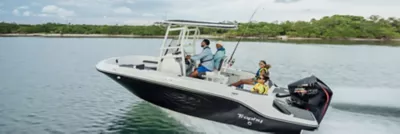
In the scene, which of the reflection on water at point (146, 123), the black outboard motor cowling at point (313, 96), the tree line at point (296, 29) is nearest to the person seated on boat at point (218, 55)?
the reflection on water at point (146, 123)

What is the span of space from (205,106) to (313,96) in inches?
81.0

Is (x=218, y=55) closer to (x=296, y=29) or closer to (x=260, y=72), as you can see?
(x=260, y=72)

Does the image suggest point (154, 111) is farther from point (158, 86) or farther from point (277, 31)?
point (277, 31)

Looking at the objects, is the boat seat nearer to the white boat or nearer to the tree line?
the white boat

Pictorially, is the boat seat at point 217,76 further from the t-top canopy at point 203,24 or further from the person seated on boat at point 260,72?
the t-top canopy at point 203,24

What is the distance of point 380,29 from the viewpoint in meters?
106

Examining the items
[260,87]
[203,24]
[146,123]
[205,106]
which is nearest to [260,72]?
[260,87]

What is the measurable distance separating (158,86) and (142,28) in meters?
98.0

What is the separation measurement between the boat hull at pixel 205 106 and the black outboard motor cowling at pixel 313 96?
61 cm

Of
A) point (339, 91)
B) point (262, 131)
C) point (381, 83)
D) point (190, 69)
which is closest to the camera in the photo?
point (262, 131)

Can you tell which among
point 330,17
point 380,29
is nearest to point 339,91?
point 380,29

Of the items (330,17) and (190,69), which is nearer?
(190,69)

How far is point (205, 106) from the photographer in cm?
805

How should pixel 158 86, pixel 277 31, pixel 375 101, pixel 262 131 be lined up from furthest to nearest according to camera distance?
pixel 277 31 < pixel 375 101 < pixel 158 86 < pixel 262 131
